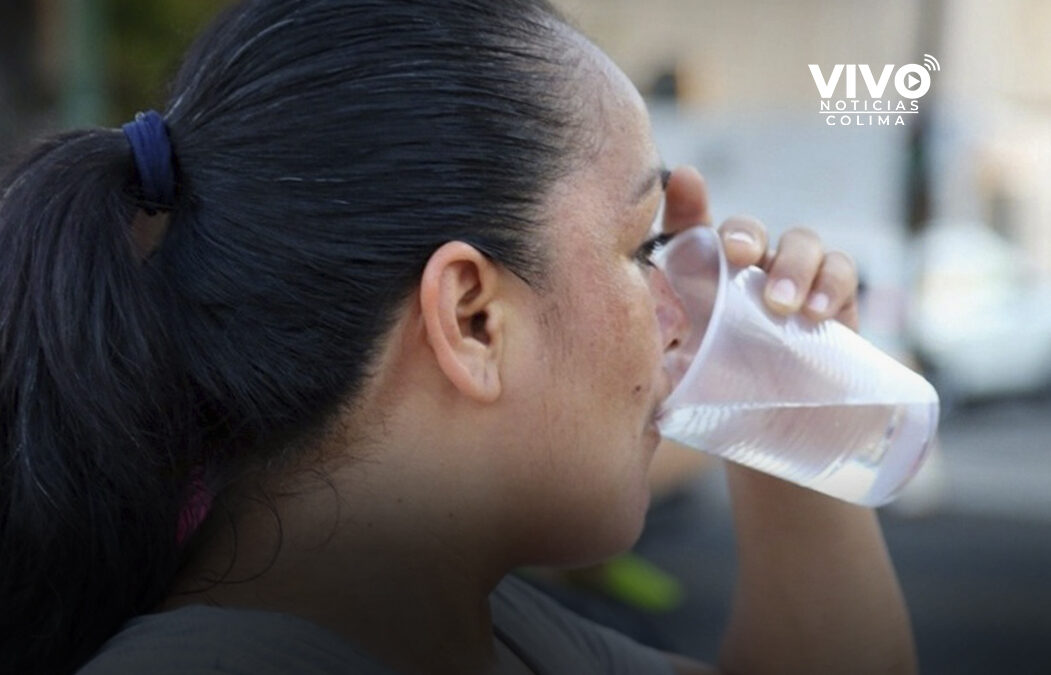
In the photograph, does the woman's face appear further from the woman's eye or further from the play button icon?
the play button icon

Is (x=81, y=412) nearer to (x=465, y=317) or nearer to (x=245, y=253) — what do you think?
(x=245, y=253)

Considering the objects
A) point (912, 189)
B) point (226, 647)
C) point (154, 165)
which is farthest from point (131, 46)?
point (226, 647)

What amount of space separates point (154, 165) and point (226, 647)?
0.45m

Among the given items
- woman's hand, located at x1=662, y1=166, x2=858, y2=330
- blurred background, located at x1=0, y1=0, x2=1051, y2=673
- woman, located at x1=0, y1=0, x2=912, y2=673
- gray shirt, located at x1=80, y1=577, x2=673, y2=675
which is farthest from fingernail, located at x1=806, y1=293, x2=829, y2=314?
blurred background, located at x1=0, y1=0, x2=1051, y2=673

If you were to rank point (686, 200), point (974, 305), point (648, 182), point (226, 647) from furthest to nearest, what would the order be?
point (974, 305) → point (686, 200) → point (648, 182) → point (226, 647)

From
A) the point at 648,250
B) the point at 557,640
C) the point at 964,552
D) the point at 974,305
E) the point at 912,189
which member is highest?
the point at 648,250

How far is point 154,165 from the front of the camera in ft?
4.13

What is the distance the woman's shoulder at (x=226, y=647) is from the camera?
3.66 ft

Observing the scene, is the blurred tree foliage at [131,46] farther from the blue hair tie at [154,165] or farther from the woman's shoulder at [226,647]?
the woman's shoulder at [226,647]

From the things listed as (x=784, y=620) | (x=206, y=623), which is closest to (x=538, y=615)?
(x=784, y=620)

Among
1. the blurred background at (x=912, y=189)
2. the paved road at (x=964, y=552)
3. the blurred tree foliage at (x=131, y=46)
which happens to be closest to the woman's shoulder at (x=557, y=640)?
the paved road at (x=964, y=552)

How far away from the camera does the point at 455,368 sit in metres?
1.23

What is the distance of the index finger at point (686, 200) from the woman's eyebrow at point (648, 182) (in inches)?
6.8

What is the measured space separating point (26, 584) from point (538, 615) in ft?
1.82
